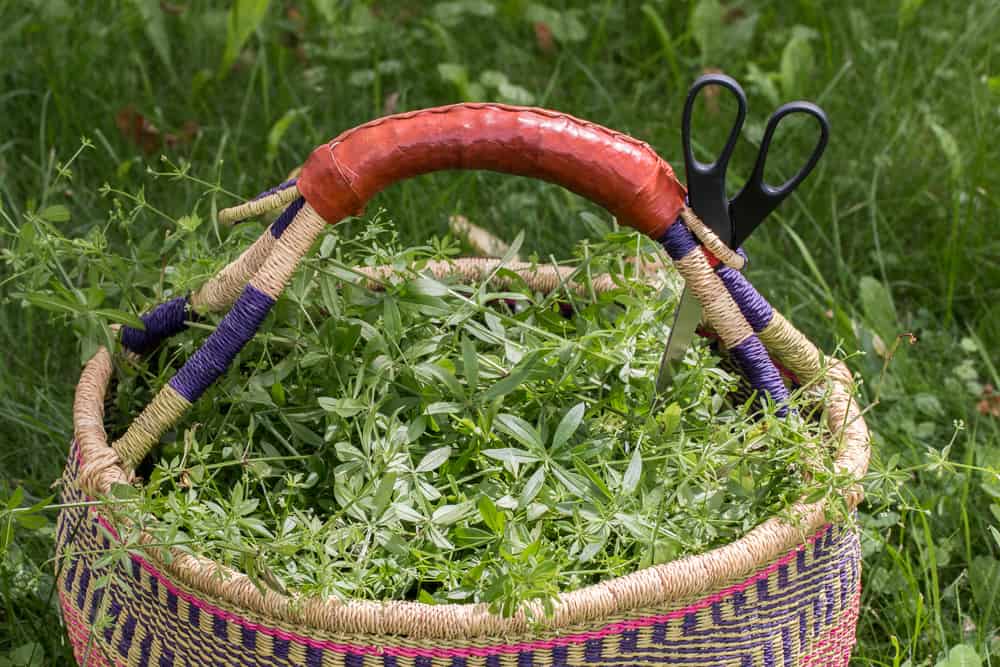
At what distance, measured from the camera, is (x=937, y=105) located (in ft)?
Result: 8.44

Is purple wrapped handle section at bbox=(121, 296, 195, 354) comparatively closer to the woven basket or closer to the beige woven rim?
the woven basket

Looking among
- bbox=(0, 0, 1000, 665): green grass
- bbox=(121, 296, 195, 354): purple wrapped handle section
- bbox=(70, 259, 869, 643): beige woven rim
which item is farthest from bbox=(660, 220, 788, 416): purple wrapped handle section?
bbox=(121, 296, 195, 354): purple wrapped handle section

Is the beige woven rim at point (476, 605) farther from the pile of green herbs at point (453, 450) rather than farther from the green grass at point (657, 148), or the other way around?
the green grass at point (657, 148)

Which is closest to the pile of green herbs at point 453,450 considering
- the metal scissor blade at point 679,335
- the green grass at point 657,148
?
the metal scissor blade at point 679,335

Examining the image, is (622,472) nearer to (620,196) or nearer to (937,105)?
(620,196)

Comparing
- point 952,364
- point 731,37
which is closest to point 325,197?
point 952,364

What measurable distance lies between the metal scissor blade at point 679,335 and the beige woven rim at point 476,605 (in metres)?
0.23

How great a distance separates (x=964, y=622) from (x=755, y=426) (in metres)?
0.64

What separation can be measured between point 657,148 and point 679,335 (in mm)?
1208

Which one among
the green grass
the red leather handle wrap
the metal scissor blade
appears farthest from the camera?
the green grass

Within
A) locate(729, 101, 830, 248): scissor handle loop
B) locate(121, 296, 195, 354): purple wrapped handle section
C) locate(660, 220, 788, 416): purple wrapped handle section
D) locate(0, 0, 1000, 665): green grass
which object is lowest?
locate(0, 0, 1000, 665): green grass

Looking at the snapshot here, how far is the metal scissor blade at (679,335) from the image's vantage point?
4.31 feet

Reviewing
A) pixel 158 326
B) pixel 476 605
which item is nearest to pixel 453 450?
pixel 476 605

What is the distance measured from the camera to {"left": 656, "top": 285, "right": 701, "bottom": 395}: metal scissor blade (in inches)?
51.8
